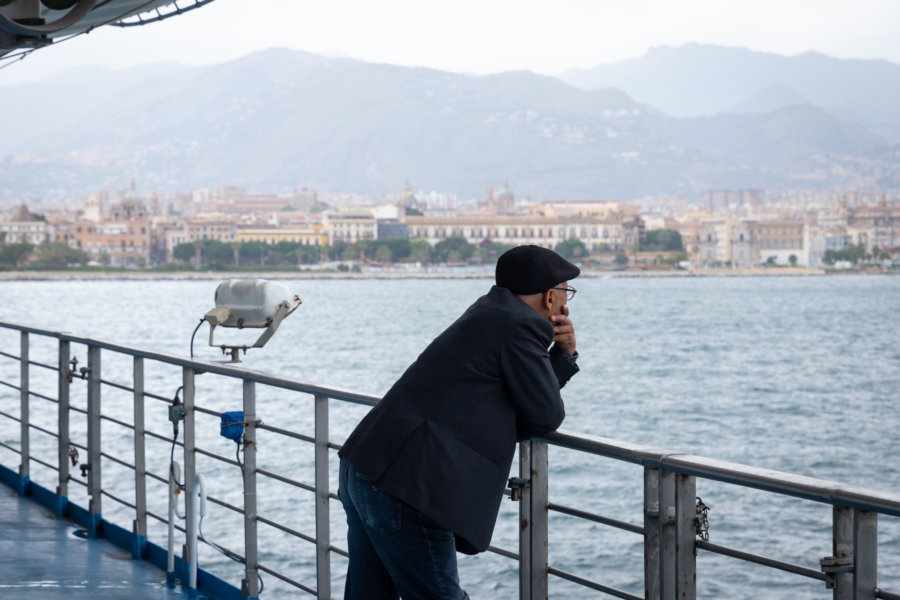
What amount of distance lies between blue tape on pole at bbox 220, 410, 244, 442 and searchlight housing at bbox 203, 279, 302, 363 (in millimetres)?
183

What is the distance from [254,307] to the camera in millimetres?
2916

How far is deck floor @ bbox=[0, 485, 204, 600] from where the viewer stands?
10.6 feet

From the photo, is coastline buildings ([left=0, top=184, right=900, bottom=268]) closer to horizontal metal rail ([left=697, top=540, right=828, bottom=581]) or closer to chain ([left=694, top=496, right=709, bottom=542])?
chain ([left=694, top=496, right=709, bottom=542])

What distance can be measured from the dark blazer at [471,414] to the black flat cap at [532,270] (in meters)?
0.06

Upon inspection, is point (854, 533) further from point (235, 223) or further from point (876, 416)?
point (235, 223)

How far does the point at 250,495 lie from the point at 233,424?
0.68 ft

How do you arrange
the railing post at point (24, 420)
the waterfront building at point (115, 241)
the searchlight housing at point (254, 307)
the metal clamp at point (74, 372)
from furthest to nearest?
the waterfront building at point (115, 241)
the railing post at point (24, 420)
the metal clamp at point (74, 372)
the searchlight housing at point (254, 307)

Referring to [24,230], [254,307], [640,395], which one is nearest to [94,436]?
[254,307]

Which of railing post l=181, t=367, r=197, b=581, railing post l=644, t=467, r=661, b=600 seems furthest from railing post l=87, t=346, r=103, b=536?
railing post l=644, t=467, r=661, b=600

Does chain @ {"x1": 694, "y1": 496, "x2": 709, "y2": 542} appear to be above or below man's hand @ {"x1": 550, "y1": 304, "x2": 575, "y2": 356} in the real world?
below

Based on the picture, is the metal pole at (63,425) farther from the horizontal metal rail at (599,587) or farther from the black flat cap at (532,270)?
the black flat cap at (532,270)

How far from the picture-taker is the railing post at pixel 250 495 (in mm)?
2918

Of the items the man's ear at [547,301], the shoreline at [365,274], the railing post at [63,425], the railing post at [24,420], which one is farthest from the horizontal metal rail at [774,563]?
the shoreline at [365,274]

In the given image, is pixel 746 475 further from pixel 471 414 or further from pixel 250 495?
pixel 250 495
